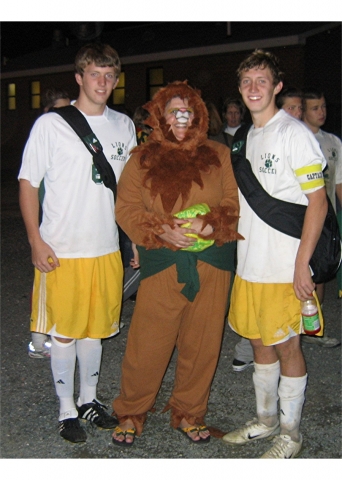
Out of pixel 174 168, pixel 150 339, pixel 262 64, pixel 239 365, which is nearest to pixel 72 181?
pixel 174 168

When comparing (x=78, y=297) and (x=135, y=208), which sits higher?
(x=135, y=208)

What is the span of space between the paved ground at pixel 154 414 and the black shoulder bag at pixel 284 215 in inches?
44.1

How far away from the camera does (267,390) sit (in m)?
3.34

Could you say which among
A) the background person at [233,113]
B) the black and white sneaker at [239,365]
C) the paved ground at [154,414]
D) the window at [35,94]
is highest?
the window at [35,94]

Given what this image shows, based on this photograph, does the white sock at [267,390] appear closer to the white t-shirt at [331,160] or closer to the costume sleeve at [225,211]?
the costume sleeve at [225,211]

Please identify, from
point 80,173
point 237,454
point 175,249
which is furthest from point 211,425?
point 80,173

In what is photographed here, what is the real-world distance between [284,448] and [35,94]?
83.6 feet

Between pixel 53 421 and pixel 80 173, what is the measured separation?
64.8 inches

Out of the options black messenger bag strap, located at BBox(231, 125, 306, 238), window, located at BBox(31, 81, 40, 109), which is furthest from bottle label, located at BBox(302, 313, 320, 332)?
window, located at BBox(31, 81, 40, 109)

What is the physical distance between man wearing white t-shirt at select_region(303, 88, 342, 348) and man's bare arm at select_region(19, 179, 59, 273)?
2493 millimetres

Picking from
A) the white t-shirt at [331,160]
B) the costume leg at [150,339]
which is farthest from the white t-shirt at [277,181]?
the white t-shirt at [331,160]

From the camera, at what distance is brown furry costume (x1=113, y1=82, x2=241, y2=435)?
3.13 meters

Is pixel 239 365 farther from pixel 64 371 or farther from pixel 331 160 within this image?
pixel 331 160

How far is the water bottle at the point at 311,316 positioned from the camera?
304 centimetres
